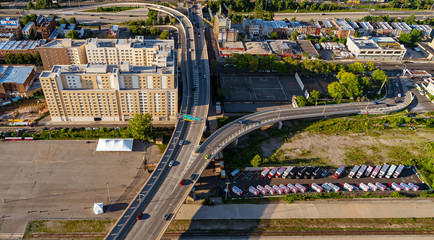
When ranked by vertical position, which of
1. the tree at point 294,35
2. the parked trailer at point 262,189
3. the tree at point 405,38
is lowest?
the parked trailer at point 262,189

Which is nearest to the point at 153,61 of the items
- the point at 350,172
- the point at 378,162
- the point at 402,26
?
the point at 350,172

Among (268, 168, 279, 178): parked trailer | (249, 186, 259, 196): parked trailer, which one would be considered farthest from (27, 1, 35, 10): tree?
(268, 168, 279, 178): parked trailer

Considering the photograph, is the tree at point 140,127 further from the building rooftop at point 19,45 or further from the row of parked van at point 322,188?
the building rooftop at point 19,45

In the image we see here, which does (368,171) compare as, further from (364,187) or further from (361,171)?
(364,187)

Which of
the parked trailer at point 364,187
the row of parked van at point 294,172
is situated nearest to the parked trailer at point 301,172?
the row of parked van at point 294,172

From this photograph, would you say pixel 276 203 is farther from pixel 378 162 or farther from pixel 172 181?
pixel 378 162

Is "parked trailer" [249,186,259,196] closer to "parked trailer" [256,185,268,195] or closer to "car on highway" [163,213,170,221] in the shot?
"parked trailer" [256,185,268,195]
